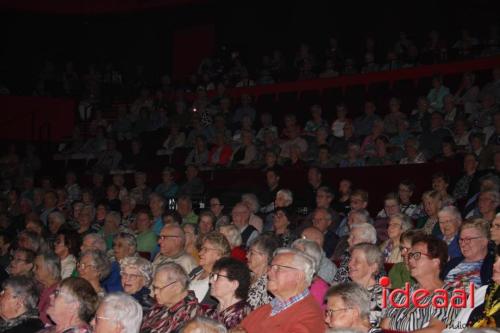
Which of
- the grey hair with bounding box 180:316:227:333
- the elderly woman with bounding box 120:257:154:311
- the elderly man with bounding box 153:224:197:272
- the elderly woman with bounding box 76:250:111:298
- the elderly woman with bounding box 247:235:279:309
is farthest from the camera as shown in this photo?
the elderly man with bounding box 153:224:197:272

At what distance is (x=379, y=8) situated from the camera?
14.9 metres

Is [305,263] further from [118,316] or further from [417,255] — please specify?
[118,316]

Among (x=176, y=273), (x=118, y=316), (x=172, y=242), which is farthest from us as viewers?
(x=172, y=242)

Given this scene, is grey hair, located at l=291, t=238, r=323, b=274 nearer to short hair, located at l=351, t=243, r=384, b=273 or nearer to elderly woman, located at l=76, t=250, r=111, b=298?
short hair, located at l=351, t=243, r=384, b=273

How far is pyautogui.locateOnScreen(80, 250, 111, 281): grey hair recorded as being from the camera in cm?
517

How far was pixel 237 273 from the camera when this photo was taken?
170 inches

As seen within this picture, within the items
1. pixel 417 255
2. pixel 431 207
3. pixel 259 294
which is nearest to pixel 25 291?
pixel 259 294

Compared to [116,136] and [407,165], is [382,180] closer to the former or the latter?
[407,165]

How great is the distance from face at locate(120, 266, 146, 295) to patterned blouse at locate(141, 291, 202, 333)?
0.52 m

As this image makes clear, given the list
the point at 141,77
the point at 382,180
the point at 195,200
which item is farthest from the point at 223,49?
the point at 382,180

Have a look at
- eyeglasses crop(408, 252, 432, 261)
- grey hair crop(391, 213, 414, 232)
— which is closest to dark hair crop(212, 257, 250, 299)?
eyeglasses crop(408, 252, 432, 261)

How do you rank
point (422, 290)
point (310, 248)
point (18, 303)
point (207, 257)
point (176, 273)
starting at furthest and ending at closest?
point (207, 257) → point (310, 248) → point (18, 303) → point (176, 273) → point (422, 290)

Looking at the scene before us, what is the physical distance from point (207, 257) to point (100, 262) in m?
0.70

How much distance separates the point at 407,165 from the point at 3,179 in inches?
253
